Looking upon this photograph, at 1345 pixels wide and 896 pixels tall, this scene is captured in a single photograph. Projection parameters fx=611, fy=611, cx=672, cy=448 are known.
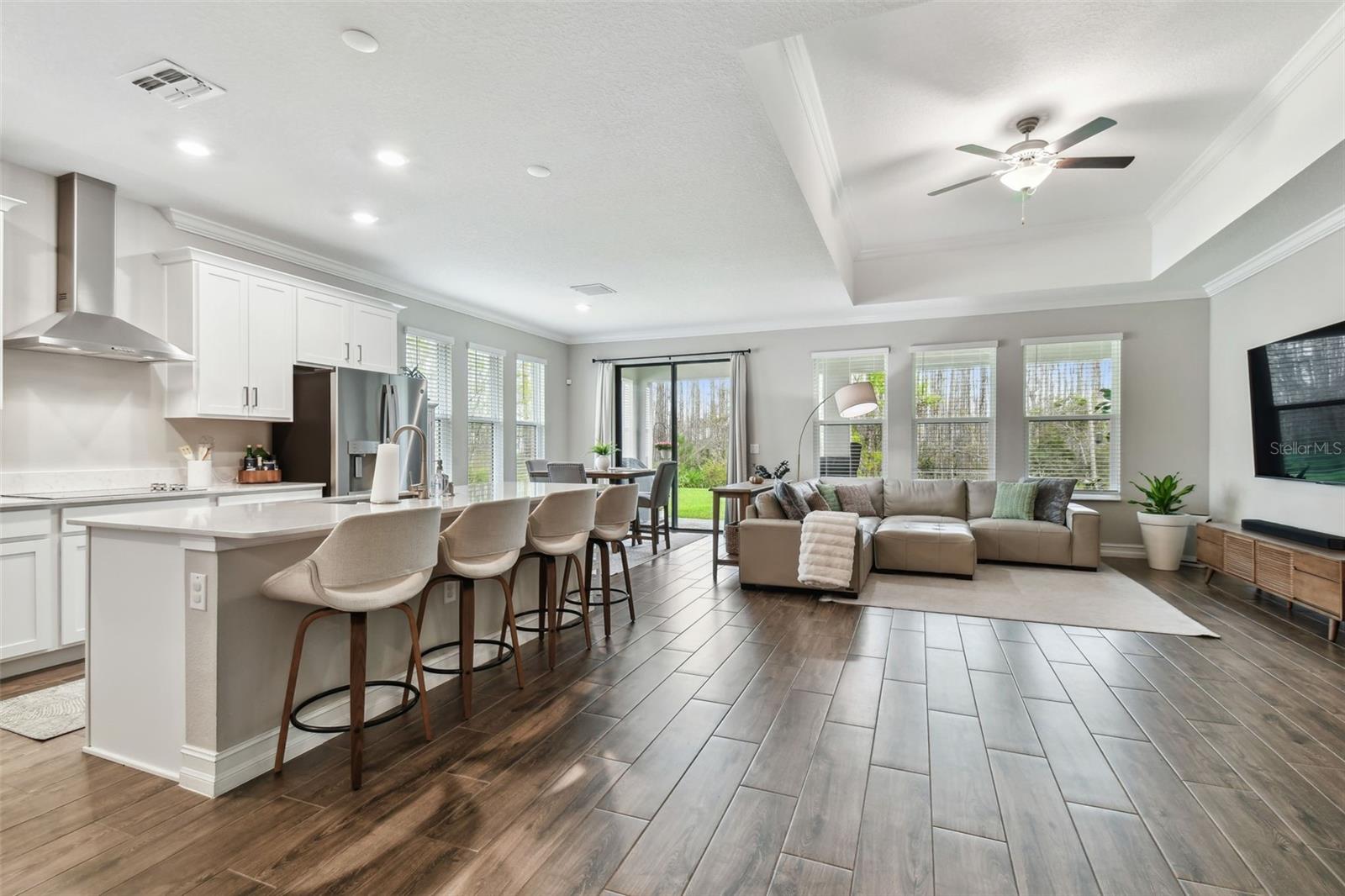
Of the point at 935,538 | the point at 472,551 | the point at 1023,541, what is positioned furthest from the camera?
the point at 1023,541

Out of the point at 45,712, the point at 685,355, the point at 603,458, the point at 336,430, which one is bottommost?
the point at 45,712

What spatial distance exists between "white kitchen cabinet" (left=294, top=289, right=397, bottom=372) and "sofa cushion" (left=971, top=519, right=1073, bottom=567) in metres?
5.76

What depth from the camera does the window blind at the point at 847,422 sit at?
7.31 m

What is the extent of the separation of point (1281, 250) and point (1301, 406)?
123 cm

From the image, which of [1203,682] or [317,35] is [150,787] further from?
[1203,682]

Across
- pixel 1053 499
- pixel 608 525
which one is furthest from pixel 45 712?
pixel 1053 499

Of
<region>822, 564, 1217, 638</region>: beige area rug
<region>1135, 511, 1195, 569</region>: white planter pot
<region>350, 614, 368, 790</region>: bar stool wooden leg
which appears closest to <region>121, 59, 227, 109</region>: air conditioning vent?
<region>350, 614, 368, 790</region>: bar stool wooden leg

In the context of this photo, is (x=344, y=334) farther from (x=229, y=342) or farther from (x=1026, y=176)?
(x=1026, y=176)

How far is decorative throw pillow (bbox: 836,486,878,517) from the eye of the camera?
259 inches

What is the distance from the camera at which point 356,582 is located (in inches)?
82.4

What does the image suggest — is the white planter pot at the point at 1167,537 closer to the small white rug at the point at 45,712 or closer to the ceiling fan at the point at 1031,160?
the ceiling fan at the point at 1031,160

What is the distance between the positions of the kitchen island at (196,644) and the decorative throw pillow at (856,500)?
5.30 m

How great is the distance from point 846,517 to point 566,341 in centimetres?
540

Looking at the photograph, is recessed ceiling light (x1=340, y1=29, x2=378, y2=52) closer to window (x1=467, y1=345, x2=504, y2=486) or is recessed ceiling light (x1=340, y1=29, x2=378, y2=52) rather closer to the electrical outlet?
the electrical outlet
